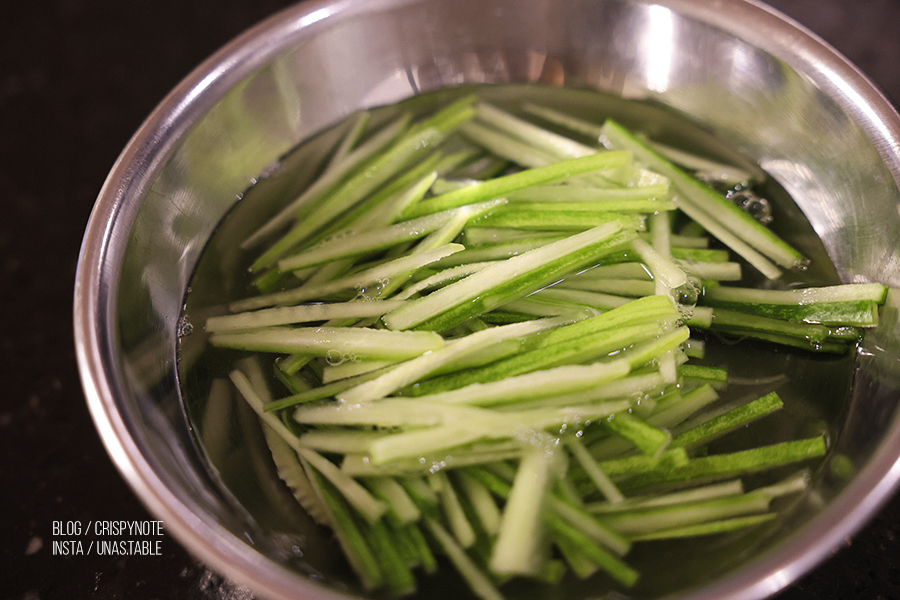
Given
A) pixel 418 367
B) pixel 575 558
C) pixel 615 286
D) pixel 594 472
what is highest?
pixel 615 286

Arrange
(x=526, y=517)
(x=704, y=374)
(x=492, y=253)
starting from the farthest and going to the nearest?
(x=492, y=253) < (x=704, y=374) < (x=526, y=517)

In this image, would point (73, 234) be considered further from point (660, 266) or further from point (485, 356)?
point (660, 266)

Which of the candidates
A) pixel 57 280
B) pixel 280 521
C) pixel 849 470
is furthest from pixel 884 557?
pixel 57 280

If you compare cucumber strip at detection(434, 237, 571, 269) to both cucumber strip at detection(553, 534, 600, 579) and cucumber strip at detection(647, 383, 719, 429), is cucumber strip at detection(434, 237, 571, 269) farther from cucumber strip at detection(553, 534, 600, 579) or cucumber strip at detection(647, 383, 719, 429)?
cucumber strip at detection(553, 534, 600, 579)

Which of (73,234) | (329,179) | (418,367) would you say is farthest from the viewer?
(73,234)

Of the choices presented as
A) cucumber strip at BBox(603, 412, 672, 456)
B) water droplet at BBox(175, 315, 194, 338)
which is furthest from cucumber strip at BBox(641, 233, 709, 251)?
water droplet at BBox(175, 315, 194, 338)

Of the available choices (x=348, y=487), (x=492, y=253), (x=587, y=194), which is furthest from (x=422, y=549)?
(x=587, y=194)

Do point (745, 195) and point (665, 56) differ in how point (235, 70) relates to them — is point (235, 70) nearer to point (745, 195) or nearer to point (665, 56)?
point (665, 56)
